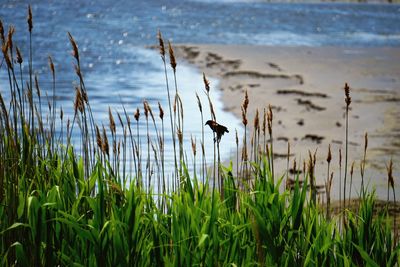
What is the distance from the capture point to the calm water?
973cm

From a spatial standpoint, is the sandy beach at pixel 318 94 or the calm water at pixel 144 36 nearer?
the sandy beach at pixel 318 94

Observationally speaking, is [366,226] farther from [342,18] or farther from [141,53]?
[342,18]

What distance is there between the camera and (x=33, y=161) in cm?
360

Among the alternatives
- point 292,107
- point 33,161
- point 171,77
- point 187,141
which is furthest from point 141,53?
point 33,161

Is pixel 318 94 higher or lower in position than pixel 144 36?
lower

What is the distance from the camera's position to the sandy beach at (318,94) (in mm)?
6918

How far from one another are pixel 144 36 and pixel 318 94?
9.79 meters

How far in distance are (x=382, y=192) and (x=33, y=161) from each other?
2.89 m

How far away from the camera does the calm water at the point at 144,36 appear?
9.73 meters

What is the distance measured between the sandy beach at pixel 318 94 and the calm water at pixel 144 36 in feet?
1.58

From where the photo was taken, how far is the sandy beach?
6.92 meters

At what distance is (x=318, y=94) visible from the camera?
32.0ft

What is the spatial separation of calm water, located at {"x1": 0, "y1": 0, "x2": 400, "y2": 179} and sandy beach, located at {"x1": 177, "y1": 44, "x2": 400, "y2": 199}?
0.48m

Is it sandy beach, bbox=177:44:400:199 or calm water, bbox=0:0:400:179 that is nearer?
sandy beach, bbox=177:44:400:199
